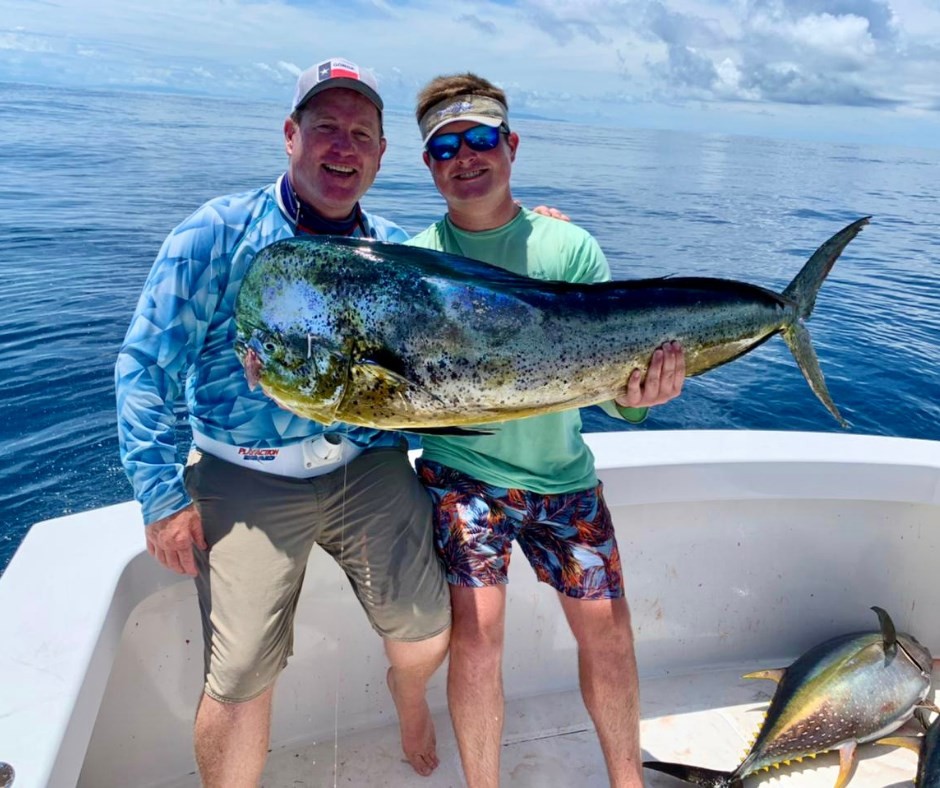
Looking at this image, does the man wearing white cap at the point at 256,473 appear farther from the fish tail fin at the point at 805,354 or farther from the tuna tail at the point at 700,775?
the fish tail fin at the point at 805,354

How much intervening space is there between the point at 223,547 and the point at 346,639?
2.32 ft

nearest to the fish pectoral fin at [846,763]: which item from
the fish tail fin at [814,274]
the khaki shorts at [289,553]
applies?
the khaki shorts at [289,553]

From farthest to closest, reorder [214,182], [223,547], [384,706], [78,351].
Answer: [214,182], [78,351], [384,706], [223,547]

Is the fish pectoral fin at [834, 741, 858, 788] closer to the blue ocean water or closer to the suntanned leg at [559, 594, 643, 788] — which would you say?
the suntanned leg at [559, 594, 643, 788]

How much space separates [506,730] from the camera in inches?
102

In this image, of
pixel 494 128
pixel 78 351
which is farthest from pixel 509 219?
pixel 78 351

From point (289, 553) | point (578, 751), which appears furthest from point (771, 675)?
point (289, 553)

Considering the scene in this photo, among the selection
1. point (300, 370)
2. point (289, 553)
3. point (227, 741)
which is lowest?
point (227, 741)

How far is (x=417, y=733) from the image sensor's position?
2.36m

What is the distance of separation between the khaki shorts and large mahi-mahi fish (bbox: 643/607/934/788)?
960mm

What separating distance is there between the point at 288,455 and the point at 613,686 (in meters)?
1.10

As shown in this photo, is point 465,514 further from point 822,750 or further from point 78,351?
point 78,351

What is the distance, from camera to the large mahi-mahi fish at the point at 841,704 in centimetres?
233

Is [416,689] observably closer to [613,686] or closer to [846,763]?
[613,686]
